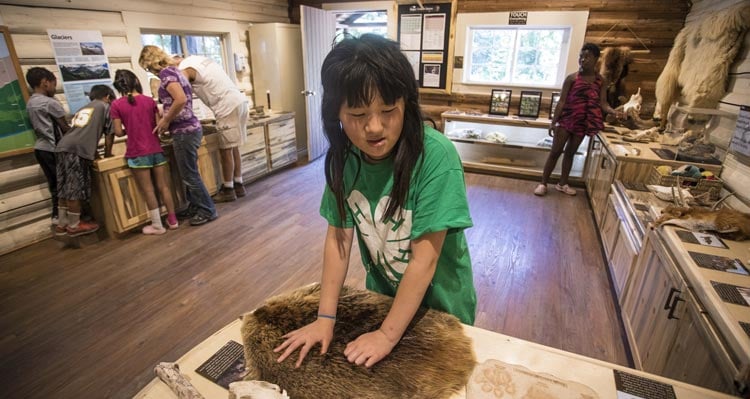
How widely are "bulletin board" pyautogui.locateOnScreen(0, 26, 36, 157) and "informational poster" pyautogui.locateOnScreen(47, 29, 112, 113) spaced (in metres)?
0.28

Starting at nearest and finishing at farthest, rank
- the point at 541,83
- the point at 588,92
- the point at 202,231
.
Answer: the point at 202,231 → the point at 588,92 → the point at 541,83

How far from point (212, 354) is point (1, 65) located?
10.2ft

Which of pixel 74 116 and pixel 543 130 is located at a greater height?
pixel 74 116

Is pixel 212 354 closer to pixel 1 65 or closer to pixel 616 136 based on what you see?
pixel 1 65

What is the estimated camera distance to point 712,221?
5.17 feet

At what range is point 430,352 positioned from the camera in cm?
80

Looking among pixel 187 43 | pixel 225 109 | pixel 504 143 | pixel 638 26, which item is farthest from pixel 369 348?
pixel 638 26

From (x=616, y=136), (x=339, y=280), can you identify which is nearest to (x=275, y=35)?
(x=616, y=136)

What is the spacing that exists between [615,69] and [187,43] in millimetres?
4705

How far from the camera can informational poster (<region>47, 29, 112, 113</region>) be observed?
9.39 feet

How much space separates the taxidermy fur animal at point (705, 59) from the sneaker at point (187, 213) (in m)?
4.20

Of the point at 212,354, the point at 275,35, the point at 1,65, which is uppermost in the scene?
the point at 275,35

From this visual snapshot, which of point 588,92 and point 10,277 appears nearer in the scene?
point 10,277

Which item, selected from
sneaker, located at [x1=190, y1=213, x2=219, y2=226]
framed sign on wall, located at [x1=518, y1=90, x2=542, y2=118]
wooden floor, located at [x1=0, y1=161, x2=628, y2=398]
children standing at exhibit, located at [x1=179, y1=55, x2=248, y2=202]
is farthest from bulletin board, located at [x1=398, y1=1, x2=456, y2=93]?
sneaker, located at [x1=190, y1=213, x2=219, y2=226]
